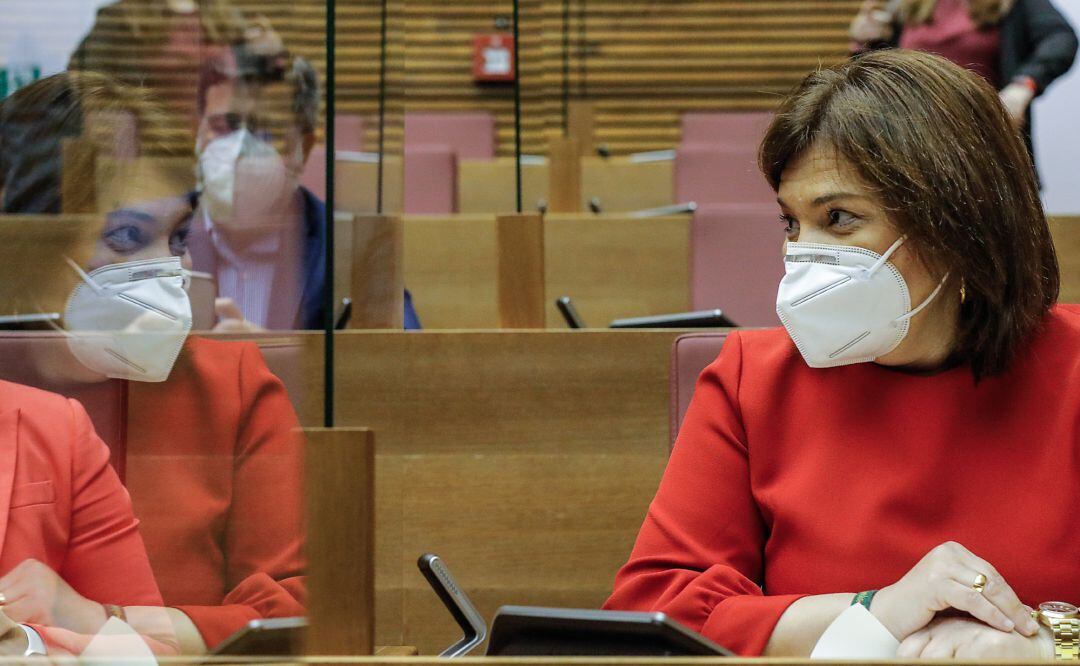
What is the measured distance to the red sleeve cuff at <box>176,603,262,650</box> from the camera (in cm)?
72

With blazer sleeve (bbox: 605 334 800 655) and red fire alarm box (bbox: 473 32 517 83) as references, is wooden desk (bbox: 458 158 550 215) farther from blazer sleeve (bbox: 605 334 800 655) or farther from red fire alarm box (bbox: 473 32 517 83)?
blazer sleeve (bbox: 605 334 800 655)

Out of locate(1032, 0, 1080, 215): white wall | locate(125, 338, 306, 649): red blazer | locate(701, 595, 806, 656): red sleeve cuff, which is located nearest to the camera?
locate(125, 338, 306, 649): red blazer

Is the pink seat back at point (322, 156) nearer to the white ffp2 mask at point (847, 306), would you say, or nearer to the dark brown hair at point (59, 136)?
the dark brown hair at point (59, 136)

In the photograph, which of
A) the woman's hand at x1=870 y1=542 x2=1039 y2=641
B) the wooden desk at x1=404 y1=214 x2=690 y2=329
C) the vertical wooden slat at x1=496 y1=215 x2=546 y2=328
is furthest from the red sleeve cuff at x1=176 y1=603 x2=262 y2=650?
the wooden desk at x1=404 y1=214 x2=690 y2=329

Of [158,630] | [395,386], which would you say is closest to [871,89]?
[395,386]

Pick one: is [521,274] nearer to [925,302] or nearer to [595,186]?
[925,302]

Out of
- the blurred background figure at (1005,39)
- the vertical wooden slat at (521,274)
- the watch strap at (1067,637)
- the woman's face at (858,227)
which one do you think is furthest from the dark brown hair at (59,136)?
the blurred background figure at (1005,39)

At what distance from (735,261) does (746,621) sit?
1989mm

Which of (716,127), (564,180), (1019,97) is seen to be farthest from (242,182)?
(716,127)

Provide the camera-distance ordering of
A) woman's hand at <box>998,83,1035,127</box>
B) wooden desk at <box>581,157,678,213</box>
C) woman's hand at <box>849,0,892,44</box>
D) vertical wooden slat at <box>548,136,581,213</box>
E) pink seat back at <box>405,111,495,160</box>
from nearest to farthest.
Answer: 1. woman's hand at <box>998,83,1035,127</box>
2. woman's hand at <box>849,0,892,44</box>
3. vertical wooden slat at <box>548,136,581,213</box>
4. wooden desk at <box>581,157,678,213</box>
5. pink seat back at <box>405,111,495,160</box>

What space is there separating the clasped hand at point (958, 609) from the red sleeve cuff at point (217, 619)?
58 cm

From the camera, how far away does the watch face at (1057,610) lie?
97 cm

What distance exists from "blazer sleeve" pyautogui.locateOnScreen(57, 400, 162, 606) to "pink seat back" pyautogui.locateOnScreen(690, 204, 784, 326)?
7.11 feet

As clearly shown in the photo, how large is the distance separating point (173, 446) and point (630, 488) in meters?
1.03
